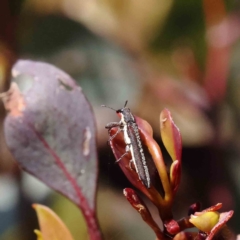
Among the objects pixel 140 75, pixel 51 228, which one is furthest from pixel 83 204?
pixel 140 75

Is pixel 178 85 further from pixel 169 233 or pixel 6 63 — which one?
pixel 169 233

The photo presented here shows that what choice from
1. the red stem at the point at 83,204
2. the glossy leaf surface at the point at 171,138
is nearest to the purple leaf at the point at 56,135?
the red stem at the point at 83,204

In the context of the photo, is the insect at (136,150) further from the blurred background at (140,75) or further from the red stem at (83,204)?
the blurred background at (140,75)

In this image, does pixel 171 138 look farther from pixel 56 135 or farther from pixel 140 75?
pixel 140 75

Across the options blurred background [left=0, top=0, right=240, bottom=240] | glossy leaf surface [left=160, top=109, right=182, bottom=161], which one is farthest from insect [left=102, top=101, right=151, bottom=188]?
blurred background [left=0, top=0, right=240, bottom=240]

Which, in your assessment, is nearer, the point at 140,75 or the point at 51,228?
the point at 51,228

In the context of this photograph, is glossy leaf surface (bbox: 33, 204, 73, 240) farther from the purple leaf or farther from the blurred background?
the blurred background
